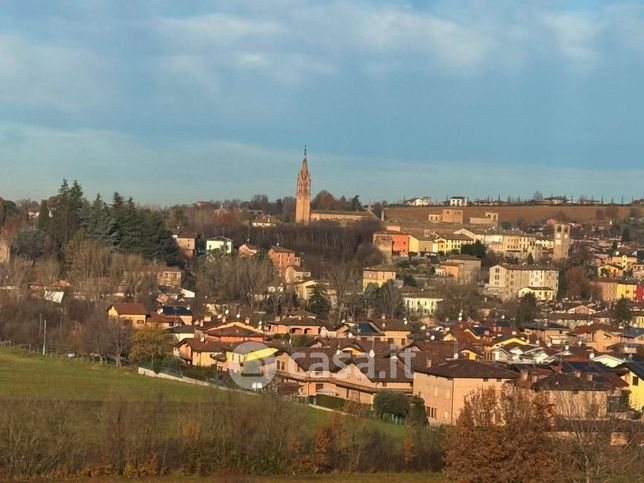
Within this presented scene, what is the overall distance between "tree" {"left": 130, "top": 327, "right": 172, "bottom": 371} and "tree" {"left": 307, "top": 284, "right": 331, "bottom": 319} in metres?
12.5

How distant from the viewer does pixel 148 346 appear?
29.7 meters

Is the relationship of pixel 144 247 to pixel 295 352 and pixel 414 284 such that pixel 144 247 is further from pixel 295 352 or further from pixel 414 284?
pixel 295 352

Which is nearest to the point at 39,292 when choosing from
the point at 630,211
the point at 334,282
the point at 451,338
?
the point at 334,282

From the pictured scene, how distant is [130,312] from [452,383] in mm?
17549

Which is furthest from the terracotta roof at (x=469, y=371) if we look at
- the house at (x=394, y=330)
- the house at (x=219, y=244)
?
the house at (x=219, y=244)

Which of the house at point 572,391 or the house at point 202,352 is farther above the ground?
the house at point 572,391

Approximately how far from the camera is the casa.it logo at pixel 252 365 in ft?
81.0

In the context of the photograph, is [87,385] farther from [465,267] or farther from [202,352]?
[465,267]

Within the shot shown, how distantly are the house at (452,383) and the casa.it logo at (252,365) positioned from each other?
3385 millimetres

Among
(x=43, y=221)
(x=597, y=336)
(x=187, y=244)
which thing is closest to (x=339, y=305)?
(x=597, y=336)

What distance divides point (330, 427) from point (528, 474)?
352 centimetres

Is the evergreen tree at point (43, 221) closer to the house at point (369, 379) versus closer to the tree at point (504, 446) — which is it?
the house at point (369, 379)

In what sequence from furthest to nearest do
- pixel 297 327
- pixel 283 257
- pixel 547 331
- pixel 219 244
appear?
1. pixel 219 244
2. pixel 283 257
3. pixel 547 331
4. pixel 297 327

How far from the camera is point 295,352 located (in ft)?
88.9
